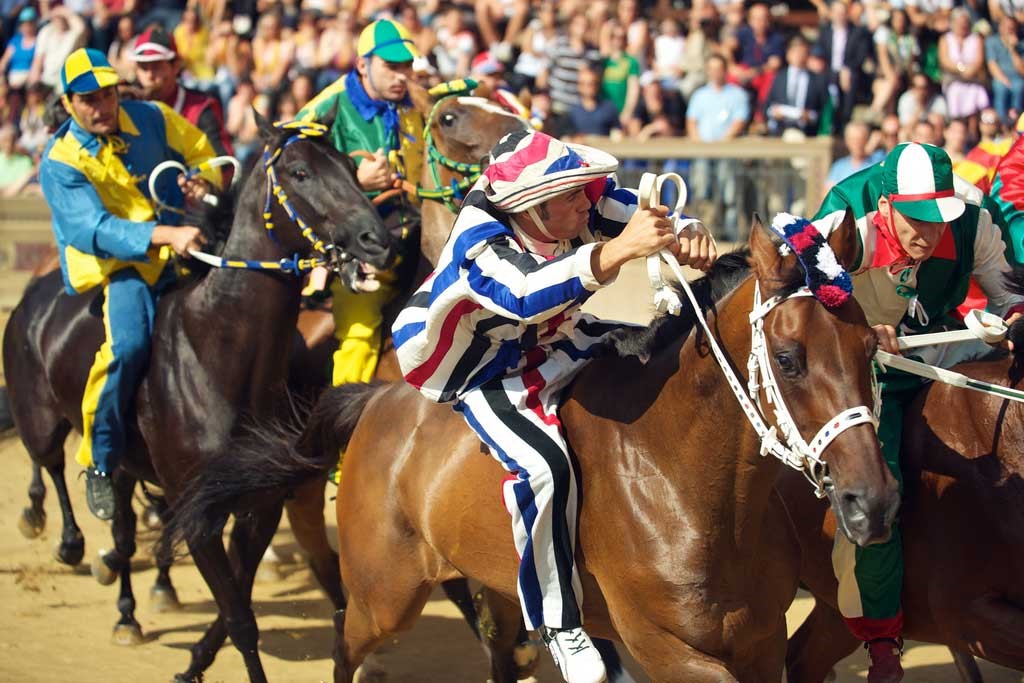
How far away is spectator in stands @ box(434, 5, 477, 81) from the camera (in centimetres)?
1352

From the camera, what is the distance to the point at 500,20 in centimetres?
1415

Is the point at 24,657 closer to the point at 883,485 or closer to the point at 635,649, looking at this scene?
the point at 635,649

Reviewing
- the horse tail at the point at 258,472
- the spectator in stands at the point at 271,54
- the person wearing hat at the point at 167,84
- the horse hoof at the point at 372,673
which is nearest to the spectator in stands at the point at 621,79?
the spectator in stands at the point at 271,54

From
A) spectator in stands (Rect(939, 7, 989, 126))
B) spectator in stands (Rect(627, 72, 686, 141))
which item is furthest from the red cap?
spectator in stands (Rect(939, 7, 989, 126))

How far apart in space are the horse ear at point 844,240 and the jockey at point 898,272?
588 millimetres

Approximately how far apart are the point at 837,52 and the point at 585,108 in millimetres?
2385

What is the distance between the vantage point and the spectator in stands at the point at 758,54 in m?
12.4

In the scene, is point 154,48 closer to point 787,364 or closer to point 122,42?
point 787,364

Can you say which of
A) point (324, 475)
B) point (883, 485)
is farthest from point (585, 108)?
point (883, 485)

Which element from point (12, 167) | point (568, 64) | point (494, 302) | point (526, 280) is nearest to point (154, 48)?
point (494, 302)

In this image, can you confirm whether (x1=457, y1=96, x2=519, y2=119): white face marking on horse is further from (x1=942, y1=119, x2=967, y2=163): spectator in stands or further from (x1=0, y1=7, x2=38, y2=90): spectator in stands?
(x1=0, y1=7, x2=38, y2=90): spectator in stands

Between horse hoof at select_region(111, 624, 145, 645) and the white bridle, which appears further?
horse hoof at select_region(111, 624, 145, 645)

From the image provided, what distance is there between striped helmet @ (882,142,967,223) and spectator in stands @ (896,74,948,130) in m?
7.33

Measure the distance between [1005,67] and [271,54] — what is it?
7690 mm
